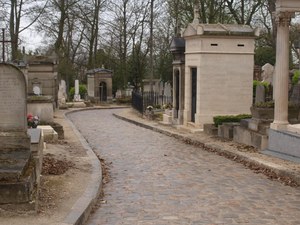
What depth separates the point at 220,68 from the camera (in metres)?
18.1

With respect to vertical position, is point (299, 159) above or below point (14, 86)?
below

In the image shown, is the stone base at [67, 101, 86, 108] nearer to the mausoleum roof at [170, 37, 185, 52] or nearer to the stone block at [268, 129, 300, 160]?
the mausoleum roof at [170, 37, 185, 52]

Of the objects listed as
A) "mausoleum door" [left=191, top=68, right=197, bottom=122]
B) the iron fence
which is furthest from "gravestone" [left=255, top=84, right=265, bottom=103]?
the iron fence

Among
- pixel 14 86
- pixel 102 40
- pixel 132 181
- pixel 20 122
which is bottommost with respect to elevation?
pixel 132 181

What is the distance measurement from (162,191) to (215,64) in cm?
992

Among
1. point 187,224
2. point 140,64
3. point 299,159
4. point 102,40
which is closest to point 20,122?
point 187,224

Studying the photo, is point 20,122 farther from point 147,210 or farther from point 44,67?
point 44,67

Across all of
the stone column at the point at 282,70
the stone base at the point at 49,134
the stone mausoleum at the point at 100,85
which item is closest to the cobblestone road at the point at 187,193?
the stone base at the point at 49,134

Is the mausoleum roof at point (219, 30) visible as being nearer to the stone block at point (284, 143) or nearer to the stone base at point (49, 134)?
the stone base at point (49, 134)

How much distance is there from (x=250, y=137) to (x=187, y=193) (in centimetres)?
548

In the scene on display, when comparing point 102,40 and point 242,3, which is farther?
point 102,40

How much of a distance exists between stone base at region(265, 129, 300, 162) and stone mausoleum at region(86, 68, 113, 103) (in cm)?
2907

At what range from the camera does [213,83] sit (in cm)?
1808

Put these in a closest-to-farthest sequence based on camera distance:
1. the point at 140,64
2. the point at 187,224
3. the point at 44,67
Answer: the point at 187,224 → the point at 44,67 → the point at 140,64
